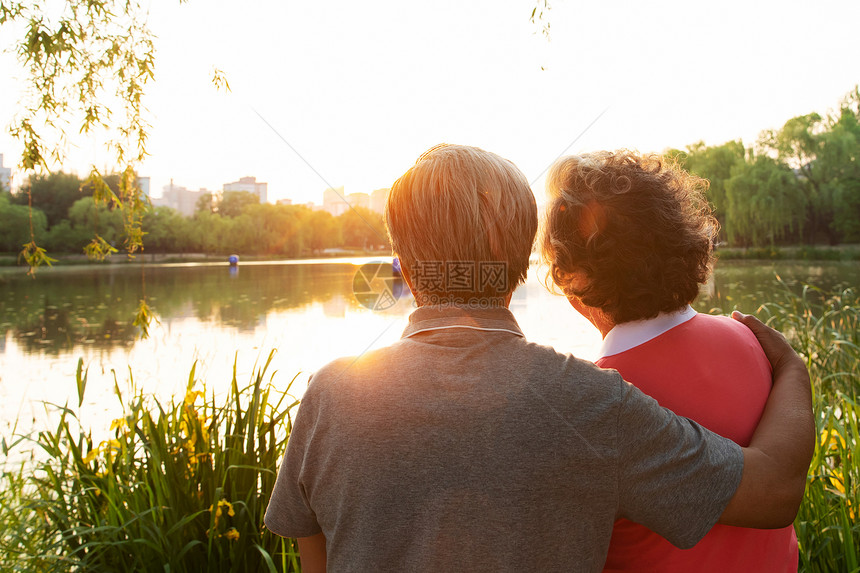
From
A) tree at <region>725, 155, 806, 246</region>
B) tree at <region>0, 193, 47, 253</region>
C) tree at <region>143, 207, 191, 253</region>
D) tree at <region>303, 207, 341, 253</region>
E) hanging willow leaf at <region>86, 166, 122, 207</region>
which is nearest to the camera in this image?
hanging willow leaf at <region>86, 166, 122, 207</region>

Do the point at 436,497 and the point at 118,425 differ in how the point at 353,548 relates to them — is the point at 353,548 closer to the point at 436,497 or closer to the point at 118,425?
the point at 436,497

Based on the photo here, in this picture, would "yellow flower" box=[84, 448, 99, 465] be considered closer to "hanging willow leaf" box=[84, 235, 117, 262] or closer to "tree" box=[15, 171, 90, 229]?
"hanging willow leaf" box=[84, 235, 117, 262]

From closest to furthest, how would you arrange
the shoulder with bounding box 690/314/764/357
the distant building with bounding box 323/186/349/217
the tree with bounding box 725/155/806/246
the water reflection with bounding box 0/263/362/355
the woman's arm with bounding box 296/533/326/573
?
1. the woman's arm with bounding box 296/533/326/573
2. the shoulder with bounding box 690/314/764/357
3. the distant building with bounding box 323/186/349/217
4. the water reflection with bounding box 0/263/362/355
5. the tree with bounding box 725/155/806/246

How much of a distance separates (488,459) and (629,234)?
510mm

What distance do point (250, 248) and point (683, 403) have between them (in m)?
40.2

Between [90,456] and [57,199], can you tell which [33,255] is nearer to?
[90,456]

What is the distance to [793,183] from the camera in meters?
23.5

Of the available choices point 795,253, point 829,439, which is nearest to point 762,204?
point 795,253

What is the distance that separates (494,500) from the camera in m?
0.77

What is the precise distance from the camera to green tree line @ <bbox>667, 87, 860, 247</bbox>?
76.1ft

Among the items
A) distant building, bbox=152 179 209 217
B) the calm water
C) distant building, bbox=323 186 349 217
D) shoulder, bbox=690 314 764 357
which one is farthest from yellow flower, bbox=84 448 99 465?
distant building, bbox=152 179 209 217

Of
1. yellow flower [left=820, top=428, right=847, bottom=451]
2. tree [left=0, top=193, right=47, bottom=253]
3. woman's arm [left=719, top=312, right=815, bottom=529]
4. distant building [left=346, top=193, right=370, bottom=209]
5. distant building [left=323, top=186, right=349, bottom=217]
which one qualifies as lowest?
yellow flower [left=820, top=428, right=847, bottom=451]

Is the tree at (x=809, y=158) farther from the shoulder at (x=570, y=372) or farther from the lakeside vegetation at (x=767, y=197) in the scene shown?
the shoulder at (x=570, y=372)

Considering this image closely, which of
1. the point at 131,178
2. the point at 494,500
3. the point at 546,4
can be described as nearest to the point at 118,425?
the point at 131,178
